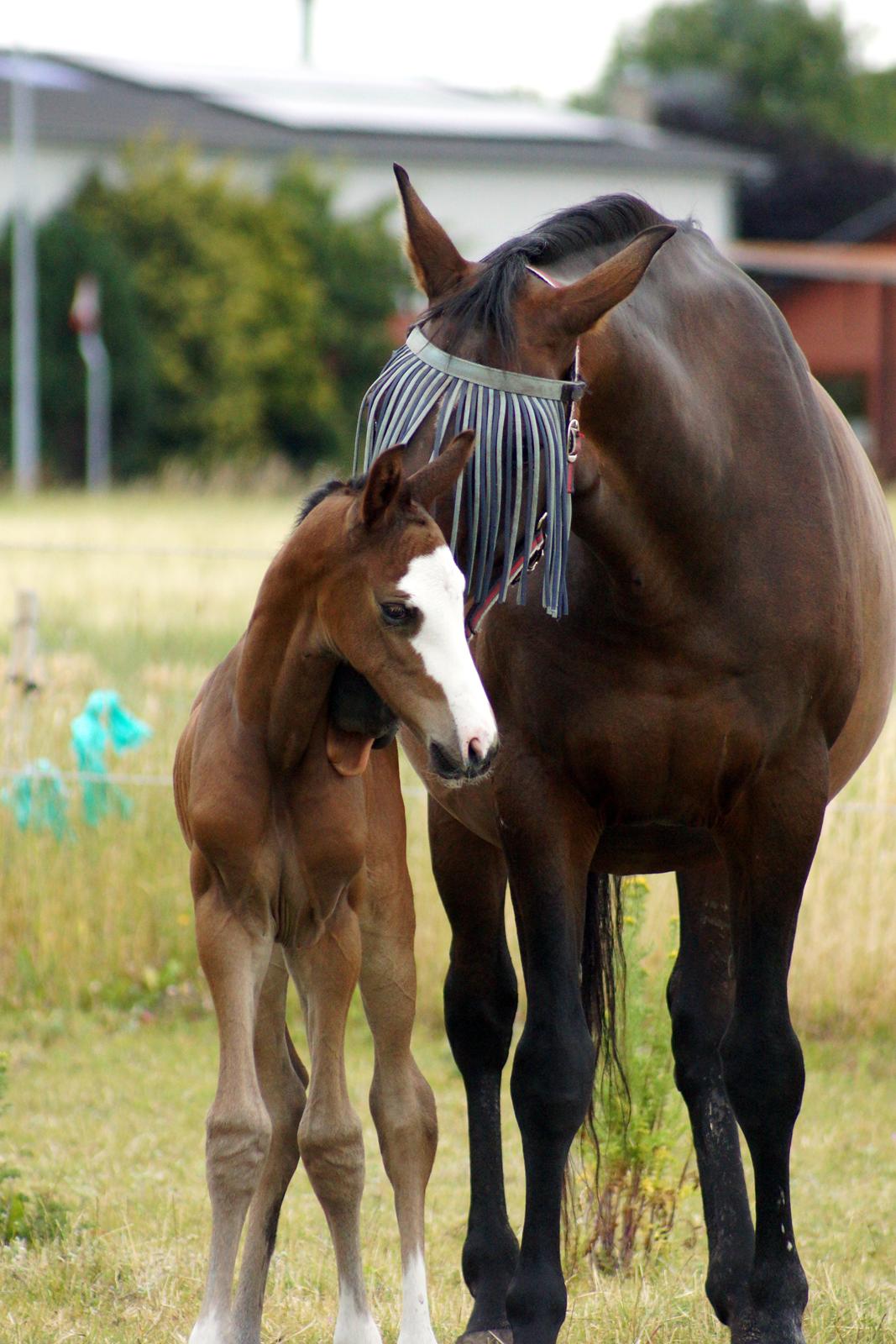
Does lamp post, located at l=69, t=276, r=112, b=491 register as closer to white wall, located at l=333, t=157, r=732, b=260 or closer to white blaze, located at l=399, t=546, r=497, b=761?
white wall, located at l=333, t=157, r=732, b=260

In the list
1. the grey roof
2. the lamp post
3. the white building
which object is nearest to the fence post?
the lamp post

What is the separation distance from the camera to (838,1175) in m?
5.25

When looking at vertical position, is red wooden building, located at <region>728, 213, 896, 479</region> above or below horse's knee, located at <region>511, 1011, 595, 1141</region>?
above

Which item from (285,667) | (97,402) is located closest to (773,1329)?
(285,667)

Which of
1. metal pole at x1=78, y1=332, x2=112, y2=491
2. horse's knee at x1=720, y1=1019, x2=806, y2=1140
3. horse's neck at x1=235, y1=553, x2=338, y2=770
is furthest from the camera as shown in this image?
metal pole at x1=78, y1=332, x2=112, y2=491

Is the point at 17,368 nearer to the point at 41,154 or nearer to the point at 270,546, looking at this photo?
the point at 41,154

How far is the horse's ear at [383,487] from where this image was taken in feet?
8.39

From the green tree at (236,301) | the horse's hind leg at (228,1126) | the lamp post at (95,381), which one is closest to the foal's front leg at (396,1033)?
the horse's hind leg at (228,1126)

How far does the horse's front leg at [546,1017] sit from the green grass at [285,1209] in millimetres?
394

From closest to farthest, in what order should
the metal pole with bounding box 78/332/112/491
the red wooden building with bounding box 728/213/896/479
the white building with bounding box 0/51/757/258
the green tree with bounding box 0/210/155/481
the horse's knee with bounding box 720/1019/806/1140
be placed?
the horse's knee with bounding box 720/1019/806/1140, the green tree with bounding box 0/210/155/481, the metal pole with bounding box 78/332/112/491, the white building with bounding box 0/51/757/258, the red wooden building with bounding box 728/213/896/479

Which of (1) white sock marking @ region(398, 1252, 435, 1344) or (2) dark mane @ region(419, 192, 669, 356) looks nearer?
(2) dark mane @ region(419, 192, 669, 356)

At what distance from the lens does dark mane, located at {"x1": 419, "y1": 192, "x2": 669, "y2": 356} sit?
275 cm

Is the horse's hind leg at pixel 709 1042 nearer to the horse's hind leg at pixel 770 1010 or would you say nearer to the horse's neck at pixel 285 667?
the horse's hind leg at pixel 770 1010

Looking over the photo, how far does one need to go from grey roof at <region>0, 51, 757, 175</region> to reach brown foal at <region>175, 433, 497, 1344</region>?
3223 centimetres
